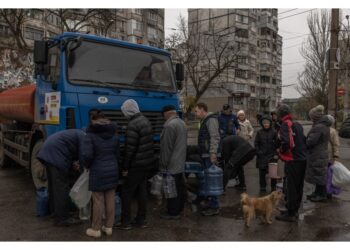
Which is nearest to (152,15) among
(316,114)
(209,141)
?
(316,114)

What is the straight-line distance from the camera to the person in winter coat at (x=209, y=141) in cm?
607

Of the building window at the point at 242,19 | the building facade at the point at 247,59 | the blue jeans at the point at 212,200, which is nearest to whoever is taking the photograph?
the blue jeans at the point at 212,200

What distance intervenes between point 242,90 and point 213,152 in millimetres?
62962

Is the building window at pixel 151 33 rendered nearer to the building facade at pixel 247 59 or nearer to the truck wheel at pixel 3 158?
the building facade at pixel 247 59

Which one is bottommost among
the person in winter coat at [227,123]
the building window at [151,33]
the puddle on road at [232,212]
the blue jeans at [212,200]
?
the puddle on road at [232,212]

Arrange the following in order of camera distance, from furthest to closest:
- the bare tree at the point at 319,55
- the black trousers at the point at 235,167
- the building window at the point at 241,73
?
1. the building window at the point at 241,73
2. the bare tree at the point at 319,55
3. the black trousers at the point at 235,167

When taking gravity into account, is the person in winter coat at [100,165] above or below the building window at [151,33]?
below

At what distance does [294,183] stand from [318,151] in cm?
144

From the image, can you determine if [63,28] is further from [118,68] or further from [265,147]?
[265,147]

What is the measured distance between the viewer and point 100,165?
16.3 feet

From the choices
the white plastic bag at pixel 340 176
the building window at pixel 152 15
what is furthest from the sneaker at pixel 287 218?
the building window at pixel 152 15

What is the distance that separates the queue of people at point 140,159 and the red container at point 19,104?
2.43 m

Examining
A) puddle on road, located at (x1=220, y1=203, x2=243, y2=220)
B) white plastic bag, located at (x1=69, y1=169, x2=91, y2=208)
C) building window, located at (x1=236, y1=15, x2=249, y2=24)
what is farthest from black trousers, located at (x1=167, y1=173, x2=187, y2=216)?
building window, located at (x1=236, y1=15, x2=249, y2=24)

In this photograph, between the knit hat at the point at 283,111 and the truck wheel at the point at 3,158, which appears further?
the truck wheel at the point at 3,158
